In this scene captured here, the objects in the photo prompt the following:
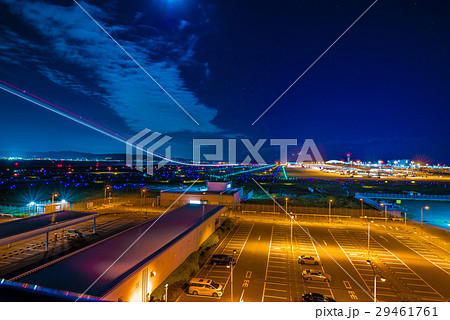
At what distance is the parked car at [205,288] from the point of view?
11297mm

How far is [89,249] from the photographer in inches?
456

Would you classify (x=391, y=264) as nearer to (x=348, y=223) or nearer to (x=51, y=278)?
(x=348, y=223)

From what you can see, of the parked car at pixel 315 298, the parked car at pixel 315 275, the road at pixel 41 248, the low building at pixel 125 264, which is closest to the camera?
the low building at pixel 125 264

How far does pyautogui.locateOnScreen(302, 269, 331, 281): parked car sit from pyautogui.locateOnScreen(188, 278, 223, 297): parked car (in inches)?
189

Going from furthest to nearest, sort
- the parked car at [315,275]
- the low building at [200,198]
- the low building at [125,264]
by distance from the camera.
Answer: the low building at [200,198] → the parked car at [315,275] → the low building at [125,264]

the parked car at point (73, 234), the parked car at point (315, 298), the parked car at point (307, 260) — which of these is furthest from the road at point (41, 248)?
the parked car at point (307, 260)

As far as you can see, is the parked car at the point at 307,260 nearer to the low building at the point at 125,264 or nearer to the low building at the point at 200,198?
the low building at the point at 125,264

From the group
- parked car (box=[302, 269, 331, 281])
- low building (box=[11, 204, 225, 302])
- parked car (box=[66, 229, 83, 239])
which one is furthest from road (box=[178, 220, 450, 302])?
parked car (box=[66, 229, 83, 239])

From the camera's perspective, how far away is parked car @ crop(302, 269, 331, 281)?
12844 mm

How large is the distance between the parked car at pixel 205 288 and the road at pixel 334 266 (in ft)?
0.89

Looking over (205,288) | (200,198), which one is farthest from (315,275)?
(200,198)

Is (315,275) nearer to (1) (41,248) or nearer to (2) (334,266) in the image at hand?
(2) (334,266)

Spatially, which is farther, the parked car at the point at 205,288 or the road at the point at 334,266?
the road at the point at 334,266
